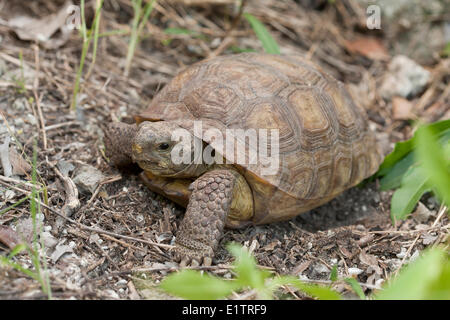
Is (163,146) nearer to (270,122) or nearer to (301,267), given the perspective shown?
Answer: (270,122)

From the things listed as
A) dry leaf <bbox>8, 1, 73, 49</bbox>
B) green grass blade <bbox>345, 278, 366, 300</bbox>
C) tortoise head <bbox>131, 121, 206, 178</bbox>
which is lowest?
green grass blade <bbox>345, 278, 366, 300</bbox>

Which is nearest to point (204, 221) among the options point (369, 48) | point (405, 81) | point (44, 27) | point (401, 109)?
point (44, 27)

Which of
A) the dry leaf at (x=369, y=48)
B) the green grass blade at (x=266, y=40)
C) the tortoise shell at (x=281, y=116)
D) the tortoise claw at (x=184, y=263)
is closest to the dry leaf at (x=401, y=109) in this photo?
the dry leaf at (x=369, y=48)

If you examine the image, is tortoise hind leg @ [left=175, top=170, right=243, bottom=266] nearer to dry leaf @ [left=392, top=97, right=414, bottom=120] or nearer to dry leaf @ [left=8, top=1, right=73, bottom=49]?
dry leaf @ [left=8, top=1, right=73, bottom=49]

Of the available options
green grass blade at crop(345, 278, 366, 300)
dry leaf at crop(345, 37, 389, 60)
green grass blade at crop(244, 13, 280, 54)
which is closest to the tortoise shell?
green grass blade at crop(244, 13, 280, 54)

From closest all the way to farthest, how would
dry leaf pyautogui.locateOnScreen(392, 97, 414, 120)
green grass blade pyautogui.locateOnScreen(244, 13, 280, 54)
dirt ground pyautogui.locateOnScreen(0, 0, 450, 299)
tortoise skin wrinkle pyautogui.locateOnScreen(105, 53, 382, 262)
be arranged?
dirt ground pyautogui.locateOnScreen(0, 0, 450, 299)
tortoise skin wrinkle pyautogui.locateOnScreen(105, 53, 382, 262)
green grass blade pyautogui.locateOnScreen(244, 13, 280, 54)
dry leaf pyautogui.locateOnScreen(392, 97, 414, 120)

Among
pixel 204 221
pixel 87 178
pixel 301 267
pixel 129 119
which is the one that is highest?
pixel 129 119

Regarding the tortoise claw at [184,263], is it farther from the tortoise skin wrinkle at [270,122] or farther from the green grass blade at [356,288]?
the green grass blade at [356,288]

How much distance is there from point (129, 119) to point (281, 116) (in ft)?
4.47

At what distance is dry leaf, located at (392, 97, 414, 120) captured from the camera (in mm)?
4931

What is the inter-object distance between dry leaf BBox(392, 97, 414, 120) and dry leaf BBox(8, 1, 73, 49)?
3.40 metres

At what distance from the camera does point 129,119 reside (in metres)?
3.93
